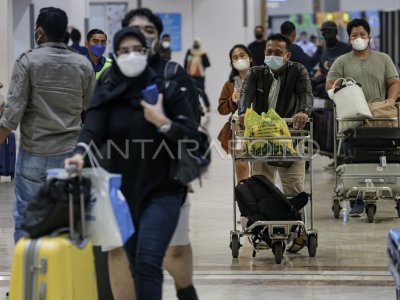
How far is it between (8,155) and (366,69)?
5143 millimetres

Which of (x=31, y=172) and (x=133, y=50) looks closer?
(x=133, y=50)

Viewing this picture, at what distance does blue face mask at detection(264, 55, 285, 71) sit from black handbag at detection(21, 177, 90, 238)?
3991 mm

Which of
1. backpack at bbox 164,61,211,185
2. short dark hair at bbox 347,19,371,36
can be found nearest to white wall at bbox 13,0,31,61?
short dark hair at bbox 347,19,371,36

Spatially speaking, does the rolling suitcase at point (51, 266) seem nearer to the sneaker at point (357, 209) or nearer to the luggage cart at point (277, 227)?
the luggage cart at point (277, 227)

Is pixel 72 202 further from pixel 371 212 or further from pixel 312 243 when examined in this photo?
pixel 371 212

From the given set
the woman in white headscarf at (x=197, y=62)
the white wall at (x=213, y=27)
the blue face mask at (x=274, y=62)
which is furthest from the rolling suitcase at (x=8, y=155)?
the white wall at (x=213, y=27)

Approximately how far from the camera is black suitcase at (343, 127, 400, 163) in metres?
10.5

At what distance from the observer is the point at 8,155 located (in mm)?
13984

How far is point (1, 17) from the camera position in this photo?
→ 56.4ft

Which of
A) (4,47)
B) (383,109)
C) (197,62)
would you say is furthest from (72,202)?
(197,62)

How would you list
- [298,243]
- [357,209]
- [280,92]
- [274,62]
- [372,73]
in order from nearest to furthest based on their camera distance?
[298,243], [274,62], [280,92], [372,73], [357,209]

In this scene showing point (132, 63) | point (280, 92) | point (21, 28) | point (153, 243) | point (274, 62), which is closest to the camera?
point (153, 243)

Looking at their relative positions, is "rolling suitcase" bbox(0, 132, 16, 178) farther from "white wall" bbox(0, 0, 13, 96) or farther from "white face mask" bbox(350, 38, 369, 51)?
"white face mask" bbox(350, 38, 369, 51)

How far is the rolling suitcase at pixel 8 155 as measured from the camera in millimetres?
13891
